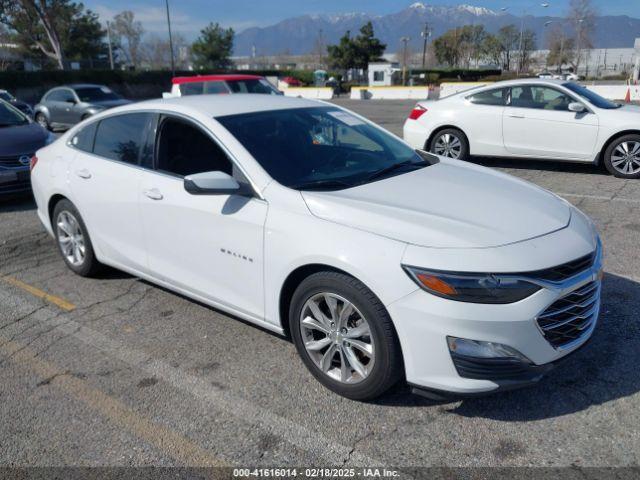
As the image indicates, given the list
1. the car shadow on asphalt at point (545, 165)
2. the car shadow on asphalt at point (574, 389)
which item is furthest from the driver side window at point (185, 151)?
the car shadow on asphalt at point (545, 165)

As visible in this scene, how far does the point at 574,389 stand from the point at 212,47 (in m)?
77.0

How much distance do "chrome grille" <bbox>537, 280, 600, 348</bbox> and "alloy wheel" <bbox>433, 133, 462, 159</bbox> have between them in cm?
677

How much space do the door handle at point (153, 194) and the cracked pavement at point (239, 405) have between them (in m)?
0.94

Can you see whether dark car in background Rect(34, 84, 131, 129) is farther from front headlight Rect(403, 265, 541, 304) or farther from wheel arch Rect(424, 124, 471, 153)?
front headlight Rect(403, 265, 541, 304)

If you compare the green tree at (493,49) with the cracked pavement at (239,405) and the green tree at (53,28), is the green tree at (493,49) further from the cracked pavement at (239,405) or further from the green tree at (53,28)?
the cracked pavement at (239,405)

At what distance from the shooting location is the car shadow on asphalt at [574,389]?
3.02m

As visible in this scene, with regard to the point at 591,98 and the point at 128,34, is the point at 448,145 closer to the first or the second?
the point at 591,98

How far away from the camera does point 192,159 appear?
388 cm

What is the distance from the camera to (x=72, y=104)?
17203 mm

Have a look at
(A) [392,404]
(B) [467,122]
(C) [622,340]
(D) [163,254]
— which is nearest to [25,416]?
(D) [163,254]

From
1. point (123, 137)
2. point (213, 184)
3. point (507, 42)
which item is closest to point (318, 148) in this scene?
point (213, 184)

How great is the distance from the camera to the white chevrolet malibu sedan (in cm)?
269

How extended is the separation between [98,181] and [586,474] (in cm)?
380

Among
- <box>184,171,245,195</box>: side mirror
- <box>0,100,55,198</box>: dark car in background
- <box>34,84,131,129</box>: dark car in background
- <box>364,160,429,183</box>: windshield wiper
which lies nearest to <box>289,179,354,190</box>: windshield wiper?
<box>364,160,429,183</box>: windshield wiper
